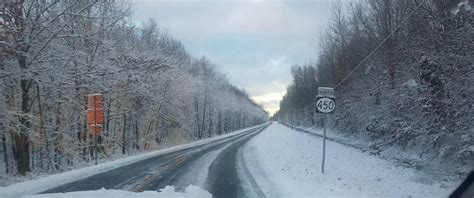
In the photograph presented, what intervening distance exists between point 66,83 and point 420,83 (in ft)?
58.1

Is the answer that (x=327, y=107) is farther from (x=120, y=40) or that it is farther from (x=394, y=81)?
(x=120, y=40)

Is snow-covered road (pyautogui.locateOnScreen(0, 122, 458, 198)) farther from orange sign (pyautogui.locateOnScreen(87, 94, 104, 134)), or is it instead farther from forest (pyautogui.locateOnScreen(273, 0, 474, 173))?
orange sign (pyautogui.locateOnScreen(87, 94, 104, 134))

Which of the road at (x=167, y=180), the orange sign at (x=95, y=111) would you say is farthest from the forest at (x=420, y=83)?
the orange sign at (x=95, y=111)

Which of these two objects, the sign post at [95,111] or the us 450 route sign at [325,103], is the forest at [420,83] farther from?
the sign post at [95,111]

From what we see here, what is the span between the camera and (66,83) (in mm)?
22438

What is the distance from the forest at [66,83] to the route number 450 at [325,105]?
37.3ft

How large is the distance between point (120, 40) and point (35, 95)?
13.0 meters

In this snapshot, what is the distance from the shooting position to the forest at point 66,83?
65.9 feet

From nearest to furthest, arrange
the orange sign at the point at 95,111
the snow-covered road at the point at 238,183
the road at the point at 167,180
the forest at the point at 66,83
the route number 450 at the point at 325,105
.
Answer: the snow-covered road at the point at 238,183 < the road at the point at 167,180 < the route number 450 at the point at 325,105 < the forest at the point at 66,83 < the orange sign at the point at 95,111

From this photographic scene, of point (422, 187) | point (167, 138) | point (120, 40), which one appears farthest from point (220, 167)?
point (167, 138)

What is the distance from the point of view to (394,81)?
29438 millimetres

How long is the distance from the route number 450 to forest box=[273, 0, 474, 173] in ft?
16.8

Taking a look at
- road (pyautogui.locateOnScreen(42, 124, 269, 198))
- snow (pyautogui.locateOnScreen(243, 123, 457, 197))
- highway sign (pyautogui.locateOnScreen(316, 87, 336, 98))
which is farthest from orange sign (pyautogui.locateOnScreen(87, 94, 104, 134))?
highway sign (pyautogui.locateOnScreen(316, 87, 336, 98))

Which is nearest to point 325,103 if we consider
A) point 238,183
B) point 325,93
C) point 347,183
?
point 325,93
